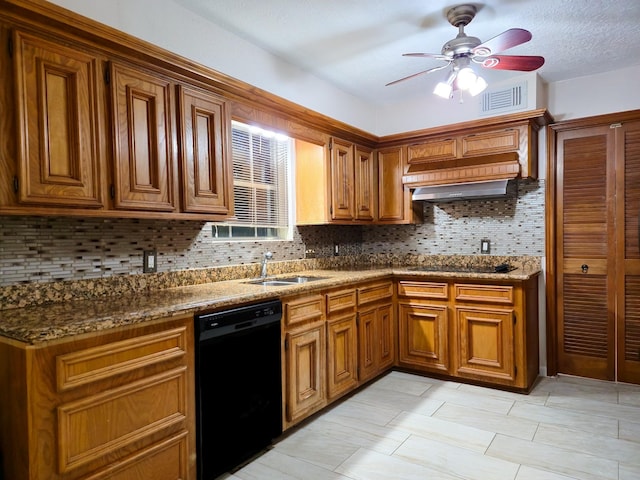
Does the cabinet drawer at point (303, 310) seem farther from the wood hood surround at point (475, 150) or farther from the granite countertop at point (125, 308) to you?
the wood hood surround at point (475, 150)

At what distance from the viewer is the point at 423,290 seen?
138 inches

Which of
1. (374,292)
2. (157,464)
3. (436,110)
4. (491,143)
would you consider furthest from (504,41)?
(157,464)

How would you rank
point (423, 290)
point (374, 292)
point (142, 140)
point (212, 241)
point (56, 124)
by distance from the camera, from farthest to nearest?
point (423, 290), point (374, 292), point (212, 241), point (142, 140), point (56, 124)

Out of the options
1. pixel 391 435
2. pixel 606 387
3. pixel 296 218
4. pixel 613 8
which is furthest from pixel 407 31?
pixel 606 387

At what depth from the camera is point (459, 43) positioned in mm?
2391

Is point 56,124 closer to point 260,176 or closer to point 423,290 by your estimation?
point 260,176

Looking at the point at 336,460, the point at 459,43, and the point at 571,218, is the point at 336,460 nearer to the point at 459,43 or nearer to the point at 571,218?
the point at 459,43

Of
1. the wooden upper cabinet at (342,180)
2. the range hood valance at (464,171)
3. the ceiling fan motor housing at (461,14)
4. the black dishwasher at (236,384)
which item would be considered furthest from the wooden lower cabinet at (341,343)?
the ceiling fan motor housing at (461,14)

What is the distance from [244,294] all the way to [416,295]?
183cm

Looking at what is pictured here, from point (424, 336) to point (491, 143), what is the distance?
1781 mm

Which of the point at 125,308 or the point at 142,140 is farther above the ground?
the point at 142,140

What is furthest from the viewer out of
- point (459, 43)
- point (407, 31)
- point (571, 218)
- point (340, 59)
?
point (571, 218)

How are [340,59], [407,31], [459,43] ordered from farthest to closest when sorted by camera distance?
[340,59] → [407,31] → [459,43]

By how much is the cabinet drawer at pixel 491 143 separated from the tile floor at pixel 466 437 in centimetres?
201
